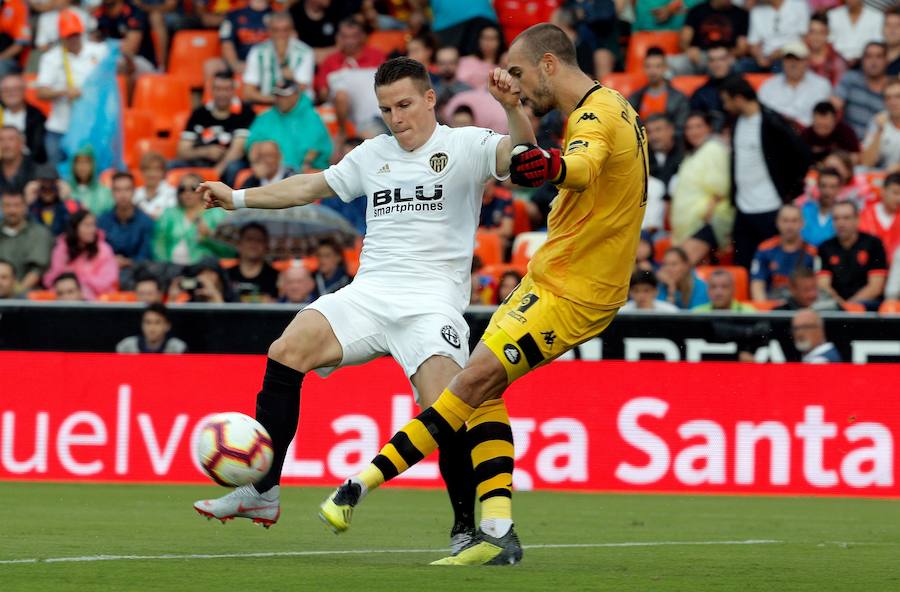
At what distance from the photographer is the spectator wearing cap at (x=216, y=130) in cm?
1775

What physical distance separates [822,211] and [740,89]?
142 centimetres

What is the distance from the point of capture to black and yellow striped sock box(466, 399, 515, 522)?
7.50m

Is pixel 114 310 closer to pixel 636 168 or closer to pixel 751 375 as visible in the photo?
pixel 751 375

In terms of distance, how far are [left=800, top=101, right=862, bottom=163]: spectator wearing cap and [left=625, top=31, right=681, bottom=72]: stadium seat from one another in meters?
2.41

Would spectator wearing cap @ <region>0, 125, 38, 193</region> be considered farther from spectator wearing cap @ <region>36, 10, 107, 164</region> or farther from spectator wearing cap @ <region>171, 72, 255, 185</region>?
spectator wearing cap @ <region>171, 72, 255, 185</region>

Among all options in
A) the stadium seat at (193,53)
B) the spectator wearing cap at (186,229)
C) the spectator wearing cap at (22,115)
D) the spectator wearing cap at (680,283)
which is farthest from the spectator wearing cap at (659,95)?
the spectator wearing cap at (22,115)

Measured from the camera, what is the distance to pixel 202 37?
2003 cm

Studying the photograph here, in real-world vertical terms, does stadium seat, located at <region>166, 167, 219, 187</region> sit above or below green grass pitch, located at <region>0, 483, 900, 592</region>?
above

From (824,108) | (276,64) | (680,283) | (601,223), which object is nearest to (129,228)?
(276,64)

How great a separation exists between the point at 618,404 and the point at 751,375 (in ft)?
3.57

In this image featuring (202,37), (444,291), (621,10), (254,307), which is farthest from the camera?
(202,37)

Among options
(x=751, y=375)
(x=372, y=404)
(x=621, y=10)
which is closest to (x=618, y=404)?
(x=751, y=375)

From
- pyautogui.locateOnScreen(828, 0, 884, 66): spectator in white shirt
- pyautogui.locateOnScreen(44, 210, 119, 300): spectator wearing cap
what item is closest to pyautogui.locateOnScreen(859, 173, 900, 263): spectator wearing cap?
pyautogui.locateOnScreen(828, 0, 884, 66): spectator in white shirt

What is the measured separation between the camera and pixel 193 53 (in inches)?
787
